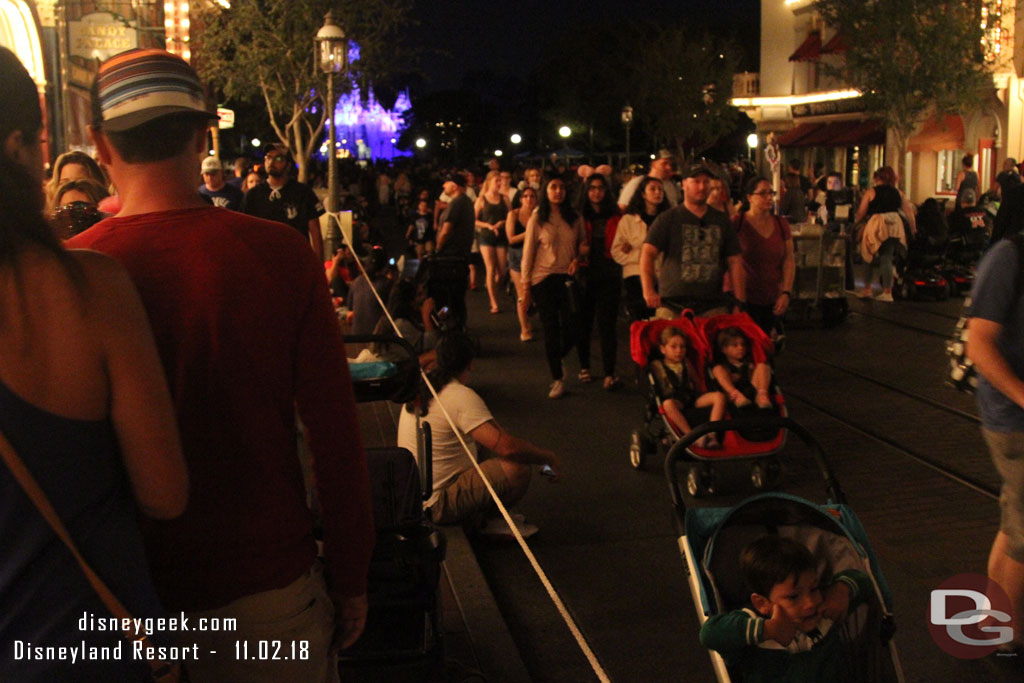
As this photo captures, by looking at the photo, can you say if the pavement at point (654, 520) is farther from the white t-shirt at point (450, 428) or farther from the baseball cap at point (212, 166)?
the baseball cap at point (212, 166)

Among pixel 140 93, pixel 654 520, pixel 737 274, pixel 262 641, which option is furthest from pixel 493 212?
pixel 262 641

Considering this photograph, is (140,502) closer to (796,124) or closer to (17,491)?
(17,491)

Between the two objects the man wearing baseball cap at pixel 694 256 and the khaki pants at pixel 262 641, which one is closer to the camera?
the khaki pants at pixel 262 641

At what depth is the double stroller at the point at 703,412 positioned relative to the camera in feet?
22.6

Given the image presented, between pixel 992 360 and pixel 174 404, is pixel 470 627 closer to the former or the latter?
pixel 992 360

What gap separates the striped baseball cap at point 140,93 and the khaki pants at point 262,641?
3.20ft

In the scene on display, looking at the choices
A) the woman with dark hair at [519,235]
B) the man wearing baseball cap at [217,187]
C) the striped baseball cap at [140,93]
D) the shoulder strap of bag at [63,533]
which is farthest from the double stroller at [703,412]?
the shoulder strap of bag at [63,533]

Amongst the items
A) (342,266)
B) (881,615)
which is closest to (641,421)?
(342,266)

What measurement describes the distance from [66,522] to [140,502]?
0.17 metres

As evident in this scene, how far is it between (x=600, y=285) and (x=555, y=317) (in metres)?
0.71

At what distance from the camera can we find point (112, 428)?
6.05 ft

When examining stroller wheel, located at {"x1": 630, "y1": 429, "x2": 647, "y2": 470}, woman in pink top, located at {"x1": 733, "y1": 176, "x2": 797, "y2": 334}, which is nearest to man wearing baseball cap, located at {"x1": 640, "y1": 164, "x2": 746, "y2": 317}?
woman in pink top, located at {"x1": 733, "y1": 176, "x2": 797, "y2": 334}

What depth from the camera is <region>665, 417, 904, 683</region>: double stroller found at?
3342 millimetres

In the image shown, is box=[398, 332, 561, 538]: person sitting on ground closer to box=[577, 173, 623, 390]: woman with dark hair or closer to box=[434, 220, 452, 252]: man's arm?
box=[577, 173, 623, 390]: woman with dark hair
